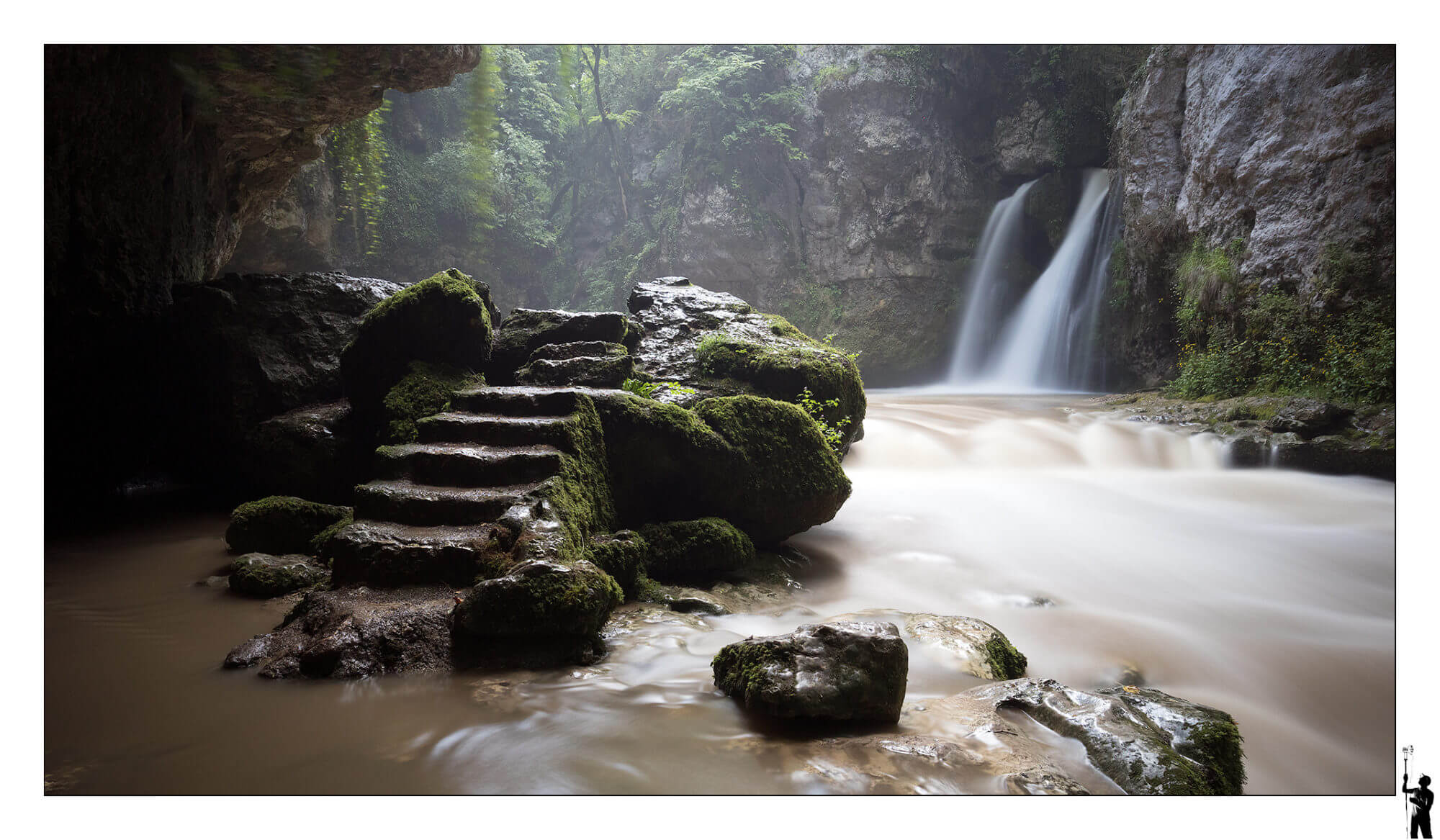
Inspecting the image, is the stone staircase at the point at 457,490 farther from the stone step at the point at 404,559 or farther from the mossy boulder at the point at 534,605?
the mossy boulder at the point at 534,605

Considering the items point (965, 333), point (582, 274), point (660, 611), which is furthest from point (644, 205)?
point (660, 611)

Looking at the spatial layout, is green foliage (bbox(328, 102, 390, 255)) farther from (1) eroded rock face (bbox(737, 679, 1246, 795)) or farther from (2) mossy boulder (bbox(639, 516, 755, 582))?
(1) eroded rock face (bbox(737, 679, 1246, 795))

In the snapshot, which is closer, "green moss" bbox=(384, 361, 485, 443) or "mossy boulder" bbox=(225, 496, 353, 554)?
"mossy boulder" bbox=(225, 496, 353, 554)

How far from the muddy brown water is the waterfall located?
5.93 m

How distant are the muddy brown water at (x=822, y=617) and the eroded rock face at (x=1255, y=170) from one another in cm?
154

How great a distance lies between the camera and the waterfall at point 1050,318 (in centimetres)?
1104

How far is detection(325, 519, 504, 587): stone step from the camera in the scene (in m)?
2.72

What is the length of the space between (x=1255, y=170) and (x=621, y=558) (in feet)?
24.9

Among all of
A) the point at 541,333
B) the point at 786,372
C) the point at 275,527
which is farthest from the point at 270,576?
the point at 786,372

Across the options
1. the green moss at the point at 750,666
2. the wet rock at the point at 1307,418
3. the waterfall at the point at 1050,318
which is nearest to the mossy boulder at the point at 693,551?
the green moss at the point at 750,666

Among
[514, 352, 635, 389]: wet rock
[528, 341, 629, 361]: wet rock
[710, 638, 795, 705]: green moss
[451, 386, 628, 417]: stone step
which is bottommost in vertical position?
[710, 638, 795, 705]: green moss

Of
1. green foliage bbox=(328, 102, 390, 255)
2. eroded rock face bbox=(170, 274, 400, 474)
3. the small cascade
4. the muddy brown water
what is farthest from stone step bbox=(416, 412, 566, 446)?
the small cascade

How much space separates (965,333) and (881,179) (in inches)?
158

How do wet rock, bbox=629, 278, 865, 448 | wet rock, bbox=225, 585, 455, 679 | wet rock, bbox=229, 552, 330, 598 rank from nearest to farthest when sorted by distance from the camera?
wet rock, bbox=225, 585, 455, 679
wet rock, bbox=229, 552, 330, 598
wet rock, bbox=629, 278, 865, 448
